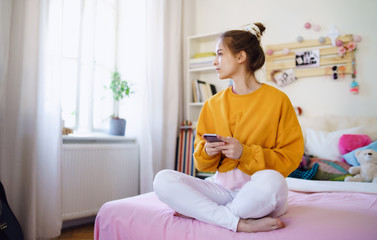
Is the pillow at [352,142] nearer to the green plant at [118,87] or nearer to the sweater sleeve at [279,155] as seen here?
the sweater sleeve at [279,155]

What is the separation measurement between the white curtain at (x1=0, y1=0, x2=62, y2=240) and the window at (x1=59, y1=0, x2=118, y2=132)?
0.36 meters

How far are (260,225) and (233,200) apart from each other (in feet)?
0.42

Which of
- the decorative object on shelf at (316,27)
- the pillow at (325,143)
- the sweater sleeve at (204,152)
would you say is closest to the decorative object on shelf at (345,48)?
the decorative object on shelf at (316,27)

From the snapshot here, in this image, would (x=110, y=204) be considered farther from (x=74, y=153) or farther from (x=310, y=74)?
(x=310, y=74)

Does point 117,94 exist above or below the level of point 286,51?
below

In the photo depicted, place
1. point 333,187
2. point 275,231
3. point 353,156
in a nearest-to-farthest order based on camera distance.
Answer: point 275,231 < point 333,187 < point 353,156

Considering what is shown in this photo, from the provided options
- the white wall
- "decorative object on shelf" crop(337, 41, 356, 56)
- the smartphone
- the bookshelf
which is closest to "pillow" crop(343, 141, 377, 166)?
the white wall

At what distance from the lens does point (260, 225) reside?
98 centimetres

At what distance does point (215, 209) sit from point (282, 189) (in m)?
0.23

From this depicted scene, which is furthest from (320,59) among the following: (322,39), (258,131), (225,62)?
(258,131)

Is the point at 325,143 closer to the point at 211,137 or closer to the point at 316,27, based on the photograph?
the point at 316,27

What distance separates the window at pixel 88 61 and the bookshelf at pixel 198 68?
752 millimetres

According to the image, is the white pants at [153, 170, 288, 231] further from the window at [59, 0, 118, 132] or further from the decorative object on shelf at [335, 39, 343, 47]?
the decorative object on shelf at [335, 39, 343, 47]

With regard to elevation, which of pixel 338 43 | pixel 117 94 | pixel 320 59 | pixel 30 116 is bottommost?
pixel 30 116
